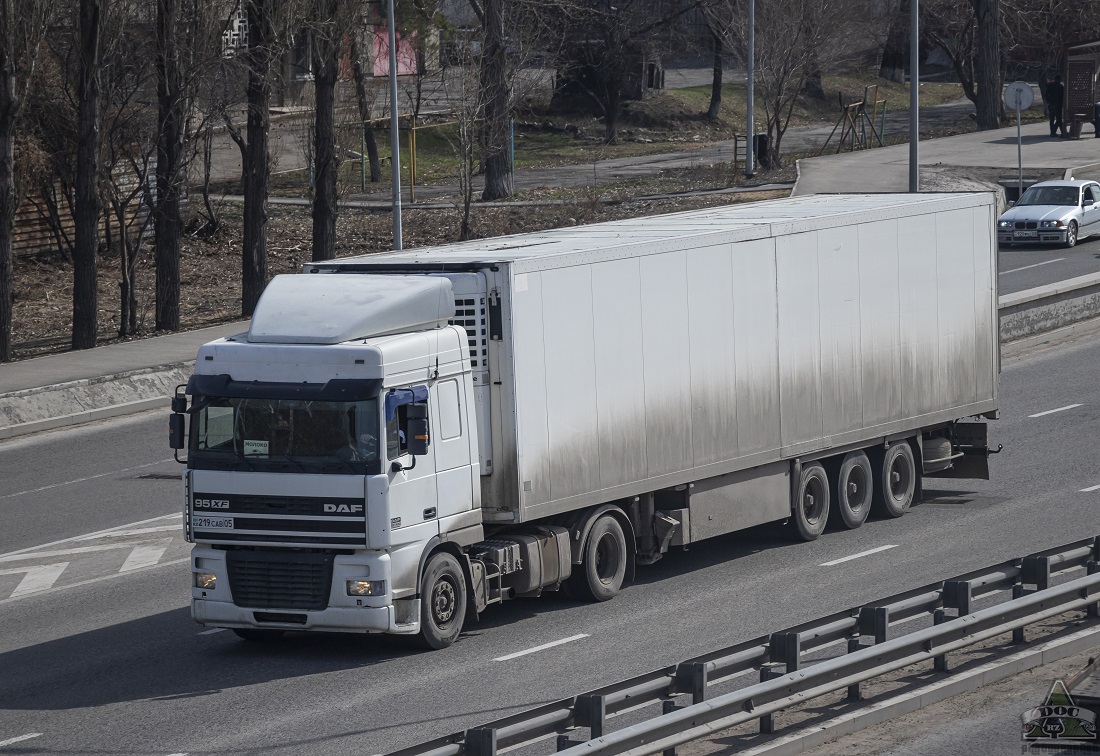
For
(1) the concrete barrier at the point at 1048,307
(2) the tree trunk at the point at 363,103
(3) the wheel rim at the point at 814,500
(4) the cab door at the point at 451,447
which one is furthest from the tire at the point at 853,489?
(2) the tree trunk at the point at 363,103

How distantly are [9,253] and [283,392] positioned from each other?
18.9 metres

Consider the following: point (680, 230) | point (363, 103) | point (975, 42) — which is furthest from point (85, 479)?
point (975, 42)

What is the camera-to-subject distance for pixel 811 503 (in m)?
16.7

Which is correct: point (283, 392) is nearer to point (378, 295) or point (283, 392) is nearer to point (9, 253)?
point (378, 295)

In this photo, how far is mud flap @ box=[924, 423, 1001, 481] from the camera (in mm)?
18438

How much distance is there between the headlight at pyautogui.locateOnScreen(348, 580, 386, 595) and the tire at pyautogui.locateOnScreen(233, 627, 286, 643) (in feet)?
4.40

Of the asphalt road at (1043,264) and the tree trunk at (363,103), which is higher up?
the tree trunk at (363,103)

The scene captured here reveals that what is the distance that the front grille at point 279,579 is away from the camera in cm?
1227

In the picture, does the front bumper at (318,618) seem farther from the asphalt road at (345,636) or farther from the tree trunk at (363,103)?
the tree trunk at (363,103)

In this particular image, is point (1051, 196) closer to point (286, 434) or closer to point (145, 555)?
point (145, 555)

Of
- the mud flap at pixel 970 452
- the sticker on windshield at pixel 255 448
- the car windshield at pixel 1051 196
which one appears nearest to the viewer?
the sticker on windshield at pixel 255 448

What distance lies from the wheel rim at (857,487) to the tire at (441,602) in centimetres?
580

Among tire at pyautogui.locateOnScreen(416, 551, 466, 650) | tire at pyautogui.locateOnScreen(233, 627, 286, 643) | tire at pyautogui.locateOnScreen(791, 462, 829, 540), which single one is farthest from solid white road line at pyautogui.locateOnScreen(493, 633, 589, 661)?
tire at pyautogui.locateOnScreen(791, 462, 829, 540)

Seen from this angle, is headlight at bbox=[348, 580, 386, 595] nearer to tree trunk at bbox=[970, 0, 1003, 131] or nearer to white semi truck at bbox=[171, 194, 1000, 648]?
white semi truck at bbox=[171, 194, 1000, 648]
